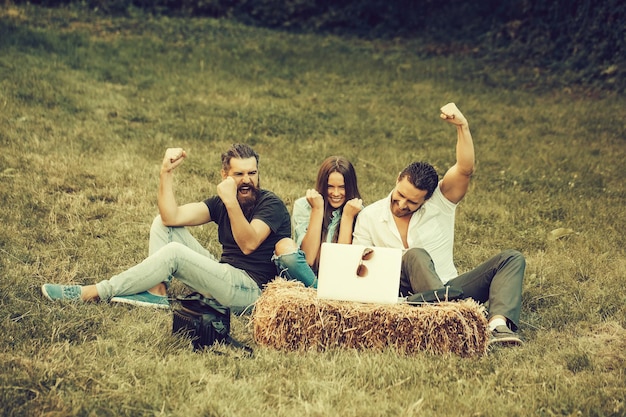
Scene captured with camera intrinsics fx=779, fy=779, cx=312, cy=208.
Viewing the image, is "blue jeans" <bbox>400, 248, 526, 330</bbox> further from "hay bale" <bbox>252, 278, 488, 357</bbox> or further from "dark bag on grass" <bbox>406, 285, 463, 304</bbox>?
"hay bale" <bbox>252, 278, 488, 357</bbox>

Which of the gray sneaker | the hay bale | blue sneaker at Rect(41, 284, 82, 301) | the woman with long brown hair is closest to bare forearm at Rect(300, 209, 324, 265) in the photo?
the woman with long brown hair

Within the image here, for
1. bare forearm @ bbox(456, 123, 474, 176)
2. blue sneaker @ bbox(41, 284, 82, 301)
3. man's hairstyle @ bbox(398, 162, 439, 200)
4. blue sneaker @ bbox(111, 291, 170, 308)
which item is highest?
bare forearm @ bbox(456, 123, 474, 176)

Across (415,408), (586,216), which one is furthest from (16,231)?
(586,216)

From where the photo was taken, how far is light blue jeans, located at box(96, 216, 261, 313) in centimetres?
533

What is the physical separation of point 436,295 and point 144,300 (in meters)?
2.00

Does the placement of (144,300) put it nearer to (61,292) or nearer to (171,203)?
(61,292)

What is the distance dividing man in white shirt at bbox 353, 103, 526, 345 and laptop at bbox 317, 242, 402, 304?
41 centimetres

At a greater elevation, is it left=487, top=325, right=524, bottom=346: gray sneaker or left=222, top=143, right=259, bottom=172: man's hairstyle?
left=222, top=143, right=259, bottom=172: man's hairstyle

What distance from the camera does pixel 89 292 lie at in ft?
17.3

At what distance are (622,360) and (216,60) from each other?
1040 centimetres

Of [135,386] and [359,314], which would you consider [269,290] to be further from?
[135,386]

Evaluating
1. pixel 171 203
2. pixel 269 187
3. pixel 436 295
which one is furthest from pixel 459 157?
pixel 269 187

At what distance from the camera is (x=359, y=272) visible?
4859 millimetres

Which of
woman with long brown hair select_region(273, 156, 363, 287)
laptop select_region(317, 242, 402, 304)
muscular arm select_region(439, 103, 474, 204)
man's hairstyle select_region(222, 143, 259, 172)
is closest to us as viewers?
laptop select_region(317, 242, 402, 304)
